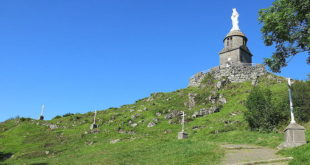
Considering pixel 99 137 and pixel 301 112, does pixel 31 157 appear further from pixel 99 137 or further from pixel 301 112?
pixel 301 112

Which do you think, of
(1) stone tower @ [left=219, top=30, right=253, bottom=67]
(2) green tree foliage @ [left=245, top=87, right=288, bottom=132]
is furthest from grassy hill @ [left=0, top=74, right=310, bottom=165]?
(1) stone tower @ [left=219, top=30, right=253, bottom=67]

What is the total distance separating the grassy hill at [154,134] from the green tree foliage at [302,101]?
2.15 metres

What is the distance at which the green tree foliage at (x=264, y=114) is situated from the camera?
24.3 meters

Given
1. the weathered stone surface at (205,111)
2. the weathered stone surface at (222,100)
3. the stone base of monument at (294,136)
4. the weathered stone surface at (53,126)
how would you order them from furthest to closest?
the weathered stone surface at (222,100)
the weathered stone surface at (53,126)
the weathered stone surface at (205,111)
the stone base of monument at (294,136)

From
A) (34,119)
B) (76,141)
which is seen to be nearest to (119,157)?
(76,141)

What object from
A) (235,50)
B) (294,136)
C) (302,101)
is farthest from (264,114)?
(235,50)

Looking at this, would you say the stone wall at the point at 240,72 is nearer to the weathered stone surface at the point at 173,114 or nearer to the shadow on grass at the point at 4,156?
the weathered stone surface at the point at 173,114

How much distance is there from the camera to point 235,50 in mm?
55188

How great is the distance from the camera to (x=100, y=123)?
38.0m

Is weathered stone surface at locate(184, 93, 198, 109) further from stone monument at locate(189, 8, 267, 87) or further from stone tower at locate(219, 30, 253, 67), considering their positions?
stone tower at locate(219, 30, 253, 67)

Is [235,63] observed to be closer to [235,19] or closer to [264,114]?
[235,19]

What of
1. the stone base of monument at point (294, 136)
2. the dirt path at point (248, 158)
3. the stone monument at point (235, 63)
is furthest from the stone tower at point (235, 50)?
the dirt path at point (248, 158)

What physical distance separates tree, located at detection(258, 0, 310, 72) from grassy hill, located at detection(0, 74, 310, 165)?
5564 millimetres

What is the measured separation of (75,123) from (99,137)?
11.0 metres
